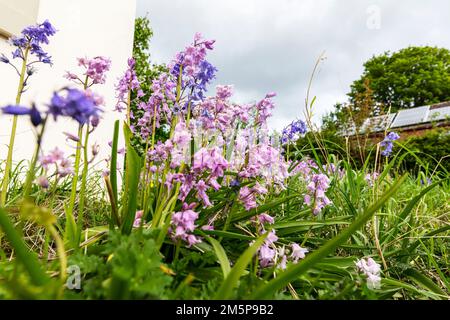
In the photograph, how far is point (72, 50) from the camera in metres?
3.62

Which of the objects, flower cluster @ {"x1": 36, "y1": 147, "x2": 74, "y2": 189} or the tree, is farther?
the tree

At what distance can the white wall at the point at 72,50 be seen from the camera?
298 centimetres

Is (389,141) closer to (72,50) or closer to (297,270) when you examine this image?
(297,270)

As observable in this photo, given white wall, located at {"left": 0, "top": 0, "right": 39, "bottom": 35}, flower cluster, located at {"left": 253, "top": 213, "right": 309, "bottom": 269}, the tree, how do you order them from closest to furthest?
flower cluster, located at {"left": 253, "top": 213, "right": 309, "bottom": 269} → white wall, located at {"left": 0, "top": 0, "right": 39, "bottom": 35} → the tree

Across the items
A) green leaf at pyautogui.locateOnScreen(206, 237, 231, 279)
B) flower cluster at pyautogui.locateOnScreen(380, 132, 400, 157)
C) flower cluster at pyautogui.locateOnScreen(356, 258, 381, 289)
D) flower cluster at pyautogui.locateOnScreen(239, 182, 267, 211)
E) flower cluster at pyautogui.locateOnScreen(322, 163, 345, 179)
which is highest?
Result: flower cluster at pyautogui.locateOnScreen(380, 132, 400, 157)

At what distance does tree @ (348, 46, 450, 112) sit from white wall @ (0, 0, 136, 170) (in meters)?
20.0

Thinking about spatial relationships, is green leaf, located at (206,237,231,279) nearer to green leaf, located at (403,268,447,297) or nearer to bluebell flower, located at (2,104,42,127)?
bluebell flower, located at (2,104,42,127)

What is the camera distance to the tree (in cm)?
2223

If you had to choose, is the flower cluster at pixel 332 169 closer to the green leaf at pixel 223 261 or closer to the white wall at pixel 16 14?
the green leaf at pixel 223 261

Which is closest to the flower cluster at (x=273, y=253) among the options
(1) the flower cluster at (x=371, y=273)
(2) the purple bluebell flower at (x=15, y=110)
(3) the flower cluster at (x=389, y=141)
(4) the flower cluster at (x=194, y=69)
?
(1) the flower cluster at (x=371, y=273)

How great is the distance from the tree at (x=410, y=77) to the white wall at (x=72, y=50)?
20.0 metres

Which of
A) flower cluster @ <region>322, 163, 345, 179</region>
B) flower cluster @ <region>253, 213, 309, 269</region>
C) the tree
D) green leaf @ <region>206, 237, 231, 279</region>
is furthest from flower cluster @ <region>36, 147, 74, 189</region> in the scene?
the tree
